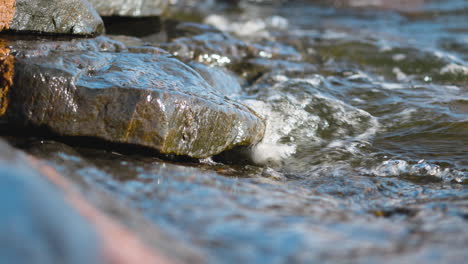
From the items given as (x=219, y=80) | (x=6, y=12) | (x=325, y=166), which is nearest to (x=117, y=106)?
(x=6, y=12)

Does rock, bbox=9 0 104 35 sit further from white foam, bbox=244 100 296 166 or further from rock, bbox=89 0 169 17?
white foam, bbox=244 100 296 166

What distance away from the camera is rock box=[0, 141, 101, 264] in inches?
67.7

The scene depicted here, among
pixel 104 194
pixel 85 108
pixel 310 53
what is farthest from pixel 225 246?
pixel 310 53

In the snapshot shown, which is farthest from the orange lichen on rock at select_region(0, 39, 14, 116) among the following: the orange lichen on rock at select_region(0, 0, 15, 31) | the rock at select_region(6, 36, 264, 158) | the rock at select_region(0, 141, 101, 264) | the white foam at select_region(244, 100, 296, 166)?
the white foam at select_region(244, 100, 296, 166)

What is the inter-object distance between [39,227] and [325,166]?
3019mm

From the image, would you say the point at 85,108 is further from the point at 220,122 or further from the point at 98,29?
the point at 98,29

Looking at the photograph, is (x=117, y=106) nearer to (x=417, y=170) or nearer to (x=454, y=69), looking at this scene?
(x=417, y=170)

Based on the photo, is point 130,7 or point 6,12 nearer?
point 6,12

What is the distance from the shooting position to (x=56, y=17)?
15.3 ft

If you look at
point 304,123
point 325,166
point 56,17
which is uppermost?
point 56,17

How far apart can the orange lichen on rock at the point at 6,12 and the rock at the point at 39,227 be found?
2677 mm

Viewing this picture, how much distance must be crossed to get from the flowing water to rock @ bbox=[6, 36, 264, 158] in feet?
0.52

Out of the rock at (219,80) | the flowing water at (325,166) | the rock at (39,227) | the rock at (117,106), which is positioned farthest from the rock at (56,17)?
the rock at (39,227)

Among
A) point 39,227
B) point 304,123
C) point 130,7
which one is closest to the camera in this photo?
Answer: point 39,227
